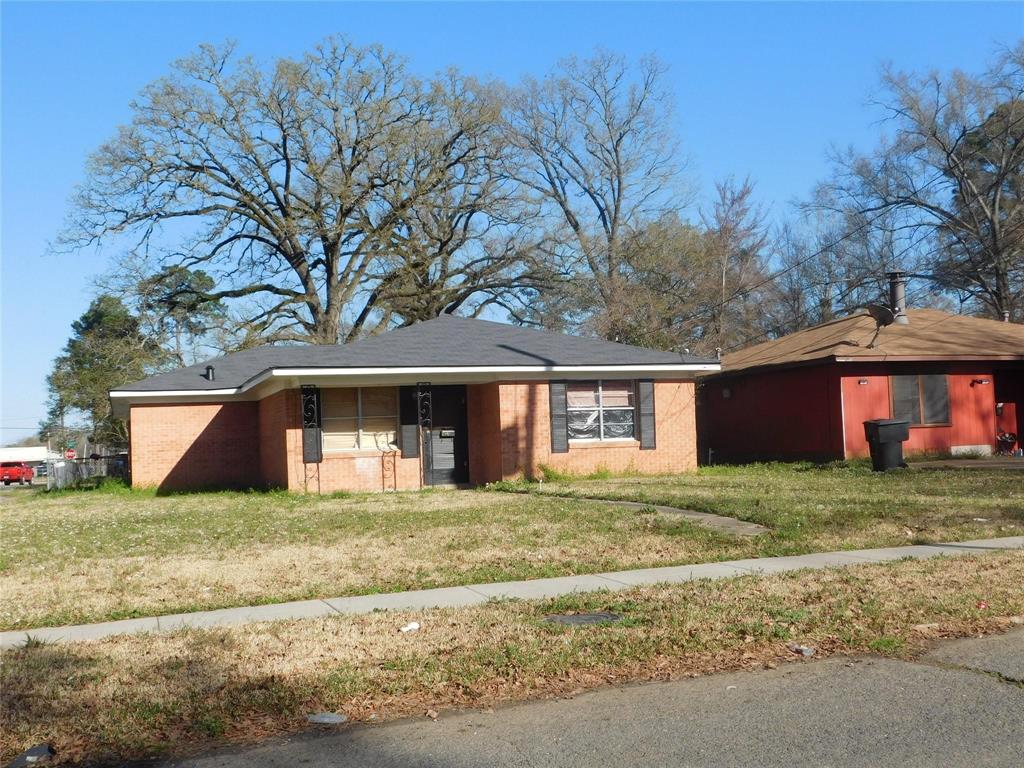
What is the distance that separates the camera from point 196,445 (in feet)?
87.1

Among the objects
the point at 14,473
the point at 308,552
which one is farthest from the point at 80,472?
the point at 308,552

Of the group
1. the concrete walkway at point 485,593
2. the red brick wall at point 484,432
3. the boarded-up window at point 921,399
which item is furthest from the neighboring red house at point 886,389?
the concrete walkway at point 485,593

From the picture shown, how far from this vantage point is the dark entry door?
22016 millimetres

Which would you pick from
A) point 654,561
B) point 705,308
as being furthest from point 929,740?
point 705,308

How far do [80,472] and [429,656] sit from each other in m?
32.9

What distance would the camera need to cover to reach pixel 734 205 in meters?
45.5

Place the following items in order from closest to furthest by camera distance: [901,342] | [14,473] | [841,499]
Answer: [841,499]
[901,342]
[14,473]

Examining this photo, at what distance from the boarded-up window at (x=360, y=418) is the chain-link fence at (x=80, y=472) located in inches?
608

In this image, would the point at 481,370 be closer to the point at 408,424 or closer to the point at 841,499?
the point at 408,424

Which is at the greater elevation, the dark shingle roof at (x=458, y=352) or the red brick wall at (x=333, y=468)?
the dark shingle roof at (x=458, y=352)

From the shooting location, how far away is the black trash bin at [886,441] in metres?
20.5

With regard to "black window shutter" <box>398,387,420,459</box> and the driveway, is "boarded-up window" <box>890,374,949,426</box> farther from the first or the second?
the driveway

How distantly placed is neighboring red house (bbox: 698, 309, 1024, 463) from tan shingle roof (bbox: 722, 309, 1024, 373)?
0.04 metres

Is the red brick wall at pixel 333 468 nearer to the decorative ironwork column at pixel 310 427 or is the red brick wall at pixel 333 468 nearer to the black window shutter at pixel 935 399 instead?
the decorative ironwork column at pixel 310 427
